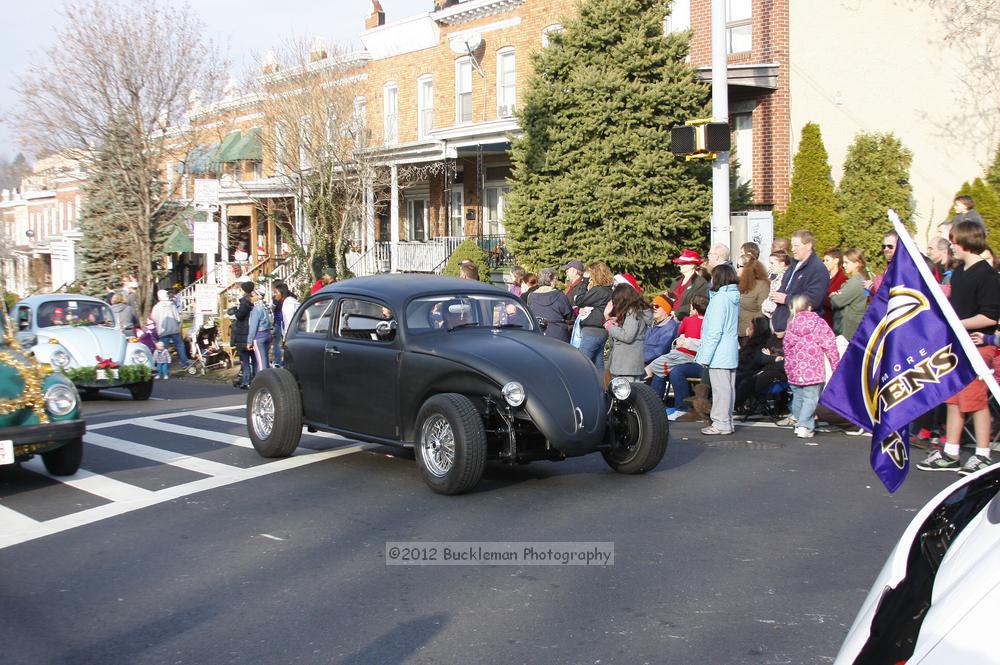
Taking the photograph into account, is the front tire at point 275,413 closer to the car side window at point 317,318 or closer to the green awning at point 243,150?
the car side window at point 317,318

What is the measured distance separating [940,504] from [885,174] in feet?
64.6

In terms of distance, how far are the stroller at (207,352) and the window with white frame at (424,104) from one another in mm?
12405

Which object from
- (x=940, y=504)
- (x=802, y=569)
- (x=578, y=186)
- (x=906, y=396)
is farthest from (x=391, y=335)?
(x=578, y=186)

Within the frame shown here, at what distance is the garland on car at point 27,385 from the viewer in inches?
340

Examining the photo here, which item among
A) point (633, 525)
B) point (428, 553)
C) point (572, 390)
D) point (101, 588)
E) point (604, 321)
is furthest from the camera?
point (604, 321)

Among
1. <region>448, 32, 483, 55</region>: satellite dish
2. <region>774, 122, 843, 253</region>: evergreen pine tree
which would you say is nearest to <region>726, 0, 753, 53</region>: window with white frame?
<region>774, 122, 843, 253</region>: evergreen pine tree

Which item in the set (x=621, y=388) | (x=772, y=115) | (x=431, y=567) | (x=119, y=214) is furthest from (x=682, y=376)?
(x=119, y=214)

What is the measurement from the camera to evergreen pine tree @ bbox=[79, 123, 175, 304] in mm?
27938

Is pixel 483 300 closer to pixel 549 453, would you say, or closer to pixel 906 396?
pixel 549 453

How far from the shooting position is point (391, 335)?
9.12 meters

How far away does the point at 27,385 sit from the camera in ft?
29.1

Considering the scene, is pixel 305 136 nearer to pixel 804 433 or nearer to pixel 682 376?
pixel 682 376

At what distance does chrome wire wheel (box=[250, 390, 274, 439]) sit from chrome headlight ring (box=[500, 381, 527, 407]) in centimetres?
322

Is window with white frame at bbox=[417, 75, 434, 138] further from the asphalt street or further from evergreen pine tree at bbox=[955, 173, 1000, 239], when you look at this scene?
the asphalt street
